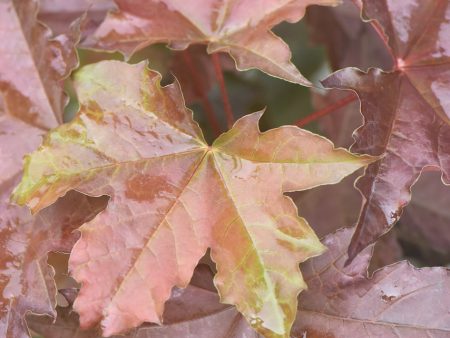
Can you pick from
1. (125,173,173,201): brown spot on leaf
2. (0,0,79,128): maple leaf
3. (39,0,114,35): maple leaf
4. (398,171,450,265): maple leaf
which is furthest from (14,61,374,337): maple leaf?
(398,171,450,265): maple leaf

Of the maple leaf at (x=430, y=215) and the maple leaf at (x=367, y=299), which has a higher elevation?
the maple leaf at (x=367, y=299)

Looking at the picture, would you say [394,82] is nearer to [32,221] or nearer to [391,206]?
[391,206]

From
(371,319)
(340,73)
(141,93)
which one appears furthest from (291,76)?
(371,319)

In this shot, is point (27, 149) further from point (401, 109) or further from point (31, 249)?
point (401, 109)

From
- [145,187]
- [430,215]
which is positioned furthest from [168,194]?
[430,215]

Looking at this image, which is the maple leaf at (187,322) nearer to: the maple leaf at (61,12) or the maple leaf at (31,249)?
the maple leaf at (31,249)

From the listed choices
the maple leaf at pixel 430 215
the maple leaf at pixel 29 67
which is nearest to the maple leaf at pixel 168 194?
the maple leaf at pixel 29 67

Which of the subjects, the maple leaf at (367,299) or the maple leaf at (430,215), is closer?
the maple leaf at (367,299)
